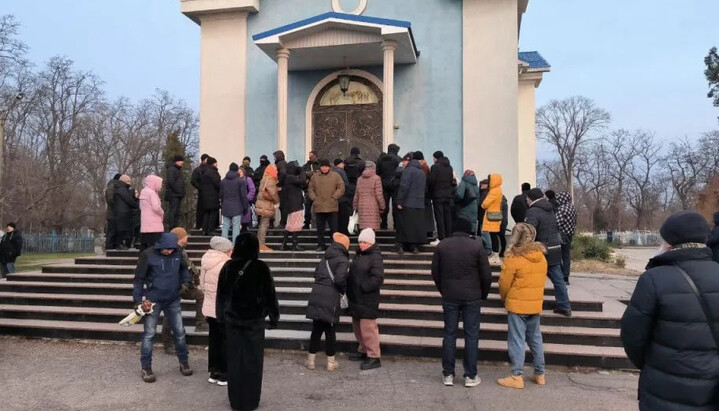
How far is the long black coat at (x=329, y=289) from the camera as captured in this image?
6203 millimetres

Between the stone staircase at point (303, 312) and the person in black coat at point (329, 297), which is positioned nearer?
the person in black coat at point (329, 297)

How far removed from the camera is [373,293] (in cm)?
636

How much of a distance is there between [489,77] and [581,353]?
31.2 ft

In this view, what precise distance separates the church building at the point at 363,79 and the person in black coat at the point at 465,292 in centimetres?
787

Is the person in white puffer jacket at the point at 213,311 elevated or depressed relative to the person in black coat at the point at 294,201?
depressed

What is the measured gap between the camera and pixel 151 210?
9.24 m

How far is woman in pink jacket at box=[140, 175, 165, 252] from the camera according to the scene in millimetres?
9125

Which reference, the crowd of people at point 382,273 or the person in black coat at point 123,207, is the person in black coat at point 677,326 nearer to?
the crowd of people at point 382,273

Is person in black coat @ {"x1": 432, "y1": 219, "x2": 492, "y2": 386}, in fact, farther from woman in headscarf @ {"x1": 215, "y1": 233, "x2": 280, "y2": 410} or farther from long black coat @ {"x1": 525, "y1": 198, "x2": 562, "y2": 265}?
woman in headscarf @ {"x1": 215, "y1": 233, "x2": 280, "y2": 410}

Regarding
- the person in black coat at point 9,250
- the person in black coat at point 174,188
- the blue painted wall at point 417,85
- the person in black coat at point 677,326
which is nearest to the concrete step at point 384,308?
the person in black coat at point 174,188

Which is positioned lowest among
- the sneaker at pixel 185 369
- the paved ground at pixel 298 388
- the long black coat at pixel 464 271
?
the paved ground at pixel 298 388

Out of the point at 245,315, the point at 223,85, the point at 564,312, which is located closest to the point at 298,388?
the point at 245,315

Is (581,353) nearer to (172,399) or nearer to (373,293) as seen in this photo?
(373,293)

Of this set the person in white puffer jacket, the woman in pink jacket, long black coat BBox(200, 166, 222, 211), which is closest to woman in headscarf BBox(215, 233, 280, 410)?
the person in white puffer jacket
